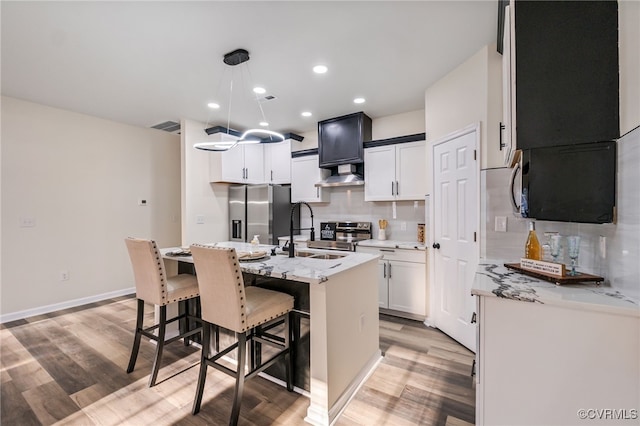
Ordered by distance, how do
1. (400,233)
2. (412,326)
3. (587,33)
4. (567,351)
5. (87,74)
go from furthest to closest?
1. (400,233)
2. (412,326)
3. (87,74)
4. (587,33)
5. (567,351)

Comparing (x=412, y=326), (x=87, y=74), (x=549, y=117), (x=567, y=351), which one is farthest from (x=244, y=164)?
(x=567, y=351)

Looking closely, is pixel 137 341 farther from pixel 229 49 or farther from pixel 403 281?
pixel 403 281

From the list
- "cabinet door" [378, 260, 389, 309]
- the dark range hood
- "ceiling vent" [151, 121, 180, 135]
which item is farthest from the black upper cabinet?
"ceiling vent" [151, 121, 180, 135]

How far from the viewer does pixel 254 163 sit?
16.0ft

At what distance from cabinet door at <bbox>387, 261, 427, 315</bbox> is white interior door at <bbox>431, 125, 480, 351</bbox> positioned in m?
0.18

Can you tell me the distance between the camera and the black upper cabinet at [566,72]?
1.28m

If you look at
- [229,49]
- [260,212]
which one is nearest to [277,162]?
[260,212]

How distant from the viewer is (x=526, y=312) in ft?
4.01

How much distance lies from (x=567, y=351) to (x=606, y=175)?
2.70ft

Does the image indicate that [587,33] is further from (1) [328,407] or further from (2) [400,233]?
(2) [400,233]

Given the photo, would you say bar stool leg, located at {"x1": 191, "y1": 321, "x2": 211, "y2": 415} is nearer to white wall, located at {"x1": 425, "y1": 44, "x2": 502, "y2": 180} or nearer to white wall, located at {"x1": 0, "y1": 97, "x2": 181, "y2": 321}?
white wall, located at {"x1": 425, "y1": 44, "x2": 502, "y2": 180}

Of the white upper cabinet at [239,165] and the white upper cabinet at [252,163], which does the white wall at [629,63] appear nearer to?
the white upper cabinet at [252,163]

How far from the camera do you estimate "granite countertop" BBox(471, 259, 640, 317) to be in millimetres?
1089

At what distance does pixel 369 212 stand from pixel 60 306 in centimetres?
444
